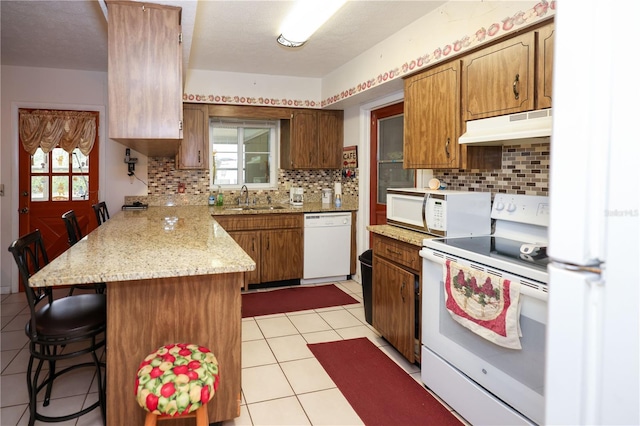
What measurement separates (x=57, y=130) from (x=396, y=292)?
4.07 m

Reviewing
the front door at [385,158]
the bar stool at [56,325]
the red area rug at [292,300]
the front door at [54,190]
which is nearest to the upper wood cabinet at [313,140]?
the front door at [385,158]

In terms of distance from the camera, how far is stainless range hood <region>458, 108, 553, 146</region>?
2043mm

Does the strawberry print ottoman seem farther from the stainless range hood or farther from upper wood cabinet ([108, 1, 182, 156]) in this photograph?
the stainless range hood

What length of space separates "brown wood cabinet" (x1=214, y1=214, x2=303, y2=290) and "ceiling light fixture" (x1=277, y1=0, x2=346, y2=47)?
189 centimetres

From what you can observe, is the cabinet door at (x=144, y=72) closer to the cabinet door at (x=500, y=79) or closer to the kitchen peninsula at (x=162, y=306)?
the kitchen peninsula at (x=162, y=306)

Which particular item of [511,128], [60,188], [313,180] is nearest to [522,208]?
[511,128]

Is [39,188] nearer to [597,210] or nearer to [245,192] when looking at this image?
[245,192]

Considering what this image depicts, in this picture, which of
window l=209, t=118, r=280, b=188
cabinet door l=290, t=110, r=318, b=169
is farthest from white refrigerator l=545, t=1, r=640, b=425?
window l=209, t=118, r=280, b=188

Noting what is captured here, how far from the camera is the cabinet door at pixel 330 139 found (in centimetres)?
505

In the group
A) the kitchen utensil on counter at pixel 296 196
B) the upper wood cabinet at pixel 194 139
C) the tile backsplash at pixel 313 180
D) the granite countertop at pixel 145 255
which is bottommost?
the granite countertop at pixel 145 255

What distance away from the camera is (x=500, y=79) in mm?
2334

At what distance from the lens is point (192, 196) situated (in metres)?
4.93

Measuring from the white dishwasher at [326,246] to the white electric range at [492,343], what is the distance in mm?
2293

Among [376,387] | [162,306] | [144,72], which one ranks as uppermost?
[144,72]
